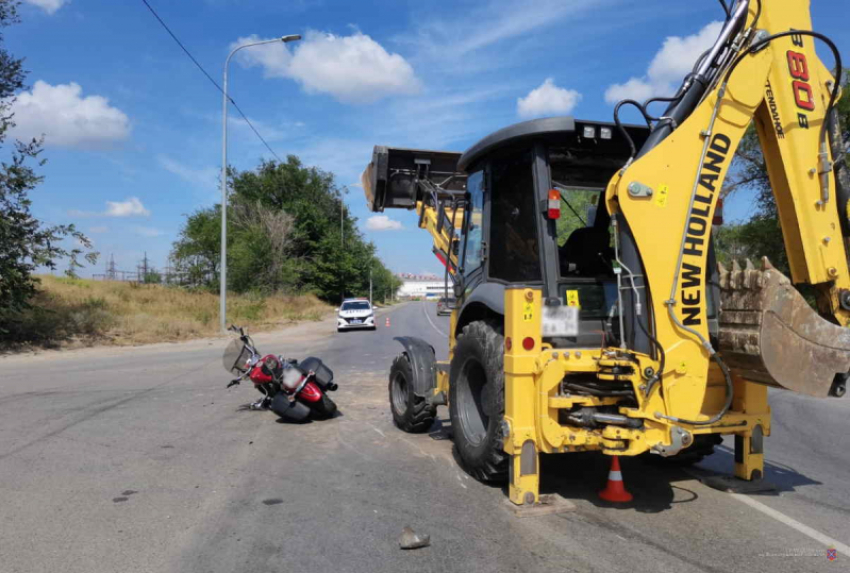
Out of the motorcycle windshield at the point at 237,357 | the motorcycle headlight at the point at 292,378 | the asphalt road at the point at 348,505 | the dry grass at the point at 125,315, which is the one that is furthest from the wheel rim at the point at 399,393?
the dry grass at the point at 125,315

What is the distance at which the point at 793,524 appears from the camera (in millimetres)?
4098

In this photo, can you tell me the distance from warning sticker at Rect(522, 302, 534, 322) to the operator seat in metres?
0.68

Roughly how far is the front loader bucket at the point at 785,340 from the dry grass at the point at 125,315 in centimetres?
2077

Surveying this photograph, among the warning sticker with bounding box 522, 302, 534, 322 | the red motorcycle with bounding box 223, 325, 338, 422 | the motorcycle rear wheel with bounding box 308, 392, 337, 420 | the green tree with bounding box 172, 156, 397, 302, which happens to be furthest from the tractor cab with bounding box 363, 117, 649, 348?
the green tree with bounding box 172, 156, 397, 302

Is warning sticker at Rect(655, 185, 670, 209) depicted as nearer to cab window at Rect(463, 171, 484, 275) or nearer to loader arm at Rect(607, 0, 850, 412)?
loader arm at Rect(607, 0, 850, 412)

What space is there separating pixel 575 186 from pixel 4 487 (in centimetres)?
546

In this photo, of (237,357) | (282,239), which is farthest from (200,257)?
(237,357)

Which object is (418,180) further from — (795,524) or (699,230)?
(795,524)

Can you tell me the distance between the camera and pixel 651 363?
402 cm

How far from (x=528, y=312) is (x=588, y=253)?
1071mm

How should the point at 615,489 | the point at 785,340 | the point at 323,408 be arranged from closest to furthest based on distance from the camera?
1. the point at 785,340
2. the point at 615,489
3. the point at 323,408

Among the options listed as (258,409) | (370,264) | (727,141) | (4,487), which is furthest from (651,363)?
(370,264)

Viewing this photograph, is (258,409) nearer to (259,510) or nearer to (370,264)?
(259,510)

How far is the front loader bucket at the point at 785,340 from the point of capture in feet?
12.7
